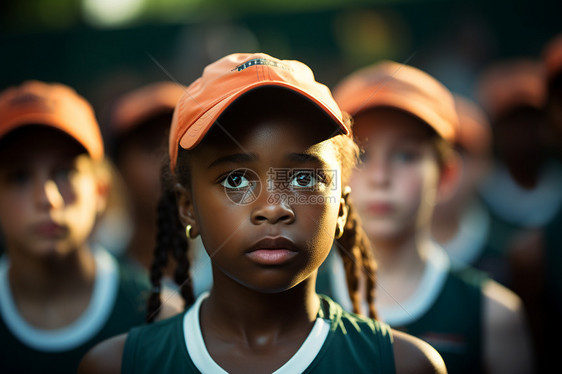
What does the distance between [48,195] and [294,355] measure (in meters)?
1.29

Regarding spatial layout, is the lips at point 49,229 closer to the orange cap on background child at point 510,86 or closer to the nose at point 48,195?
the nose at point 48,195

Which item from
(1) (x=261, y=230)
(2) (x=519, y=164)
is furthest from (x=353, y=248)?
(2) (x=519, y=164)

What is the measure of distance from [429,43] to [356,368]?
198 inches

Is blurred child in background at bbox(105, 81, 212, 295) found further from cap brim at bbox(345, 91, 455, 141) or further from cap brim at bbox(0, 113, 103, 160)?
cap brim at bbox(345, 91, 455, 141)

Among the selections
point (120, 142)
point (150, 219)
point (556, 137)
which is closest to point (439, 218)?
point (556, 137)

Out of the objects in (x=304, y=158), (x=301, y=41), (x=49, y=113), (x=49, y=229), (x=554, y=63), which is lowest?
(x=49, y=229)

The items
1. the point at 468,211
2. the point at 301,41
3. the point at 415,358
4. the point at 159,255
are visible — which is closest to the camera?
the point at 415,358

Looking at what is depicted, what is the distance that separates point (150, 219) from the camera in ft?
11.1

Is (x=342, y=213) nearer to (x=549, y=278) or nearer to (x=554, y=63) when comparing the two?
(x=549, y=278)

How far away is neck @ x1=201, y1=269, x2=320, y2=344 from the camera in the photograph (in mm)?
1531

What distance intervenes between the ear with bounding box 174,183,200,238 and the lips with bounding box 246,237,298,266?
27 centimetres

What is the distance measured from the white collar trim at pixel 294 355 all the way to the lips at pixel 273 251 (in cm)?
29

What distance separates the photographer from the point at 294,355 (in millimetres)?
1489

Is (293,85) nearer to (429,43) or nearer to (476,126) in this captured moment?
(476,126)
